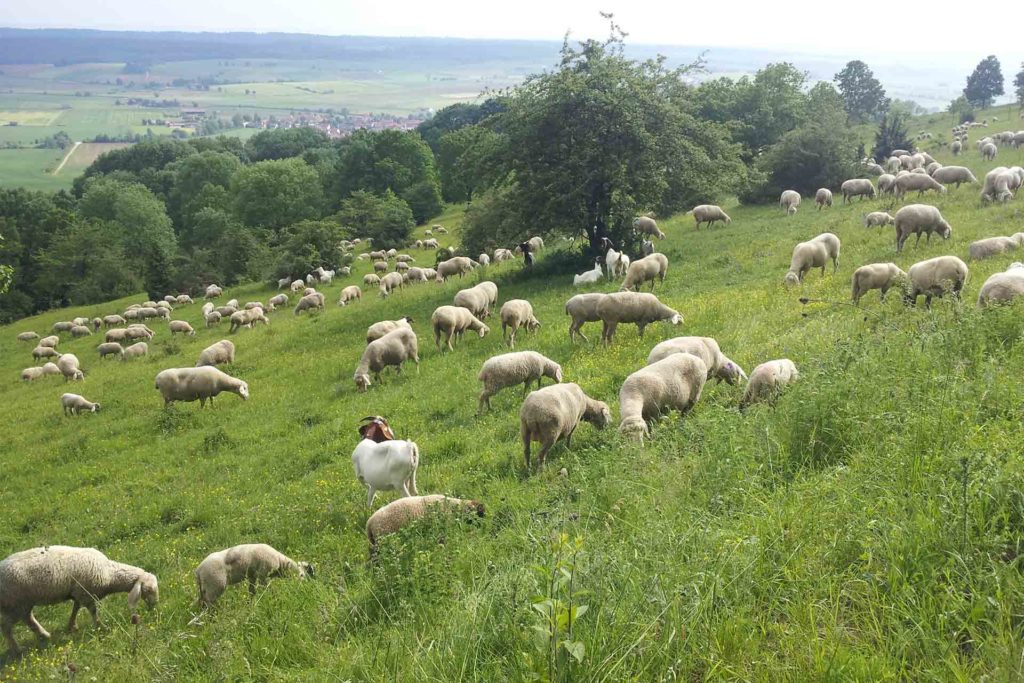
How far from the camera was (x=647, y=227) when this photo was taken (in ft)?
104

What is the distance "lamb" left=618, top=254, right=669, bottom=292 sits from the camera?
850 inches

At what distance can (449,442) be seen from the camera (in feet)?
38.7

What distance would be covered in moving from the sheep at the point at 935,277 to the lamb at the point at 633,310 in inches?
192

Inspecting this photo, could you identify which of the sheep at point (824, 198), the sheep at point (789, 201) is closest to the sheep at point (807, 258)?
the sheep at point (824, 198)

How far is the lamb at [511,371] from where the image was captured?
13242mm

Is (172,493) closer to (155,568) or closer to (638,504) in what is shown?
(155,568)

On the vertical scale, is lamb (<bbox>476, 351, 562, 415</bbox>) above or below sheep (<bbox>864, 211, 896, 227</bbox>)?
below

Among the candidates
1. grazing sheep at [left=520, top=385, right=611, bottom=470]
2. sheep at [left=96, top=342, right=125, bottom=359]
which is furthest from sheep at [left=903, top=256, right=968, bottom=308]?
sheep at [left=96, top=342, right=125, bottom=359]

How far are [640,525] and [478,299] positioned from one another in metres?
16.6

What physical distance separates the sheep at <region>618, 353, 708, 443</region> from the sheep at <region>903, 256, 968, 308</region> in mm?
5585

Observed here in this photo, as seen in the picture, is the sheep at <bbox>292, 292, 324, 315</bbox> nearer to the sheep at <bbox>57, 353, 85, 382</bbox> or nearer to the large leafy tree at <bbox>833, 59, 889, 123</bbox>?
the sheep at <bbox>57, 353, 85, 382</bbox>

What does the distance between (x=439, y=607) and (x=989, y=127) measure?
242 ft

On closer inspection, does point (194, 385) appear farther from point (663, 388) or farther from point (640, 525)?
point (640, 525)

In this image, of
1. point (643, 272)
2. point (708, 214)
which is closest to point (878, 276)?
point (643, 272)
